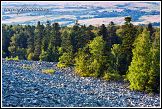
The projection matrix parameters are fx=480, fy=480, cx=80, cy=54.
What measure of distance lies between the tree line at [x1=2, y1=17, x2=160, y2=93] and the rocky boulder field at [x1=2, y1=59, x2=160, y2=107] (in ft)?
A: 5.32

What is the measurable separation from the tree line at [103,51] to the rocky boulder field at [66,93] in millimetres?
1622

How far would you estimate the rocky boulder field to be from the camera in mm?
35531

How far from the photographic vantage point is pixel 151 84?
47688 mm

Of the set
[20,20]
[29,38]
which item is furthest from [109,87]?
[29,38]

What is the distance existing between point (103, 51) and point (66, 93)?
52.5 feet

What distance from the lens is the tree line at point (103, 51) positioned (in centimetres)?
4850

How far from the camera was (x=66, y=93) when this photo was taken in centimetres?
4050

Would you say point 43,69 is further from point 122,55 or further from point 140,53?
point 140,53

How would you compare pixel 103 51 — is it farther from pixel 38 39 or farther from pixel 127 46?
pixel 38 39

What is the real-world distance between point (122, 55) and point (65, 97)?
2007 cm

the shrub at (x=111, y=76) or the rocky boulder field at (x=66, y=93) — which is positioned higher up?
the rocky boulder field at (x=66, y=93)

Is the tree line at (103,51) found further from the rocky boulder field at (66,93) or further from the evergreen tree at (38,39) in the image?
the rocky boulder field at (66,93)

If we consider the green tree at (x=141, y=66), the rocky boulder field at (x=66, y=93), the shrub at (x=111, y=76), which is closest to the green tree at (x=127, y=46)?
the shrub at (x=111, y=76)

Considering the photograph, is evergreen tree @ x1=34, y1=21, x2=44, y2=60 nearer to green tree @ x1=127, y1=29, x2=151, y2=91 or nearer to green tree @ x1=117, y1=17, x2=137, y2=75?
green tree @ x1=117, y1=17, x2=137, y2=75
